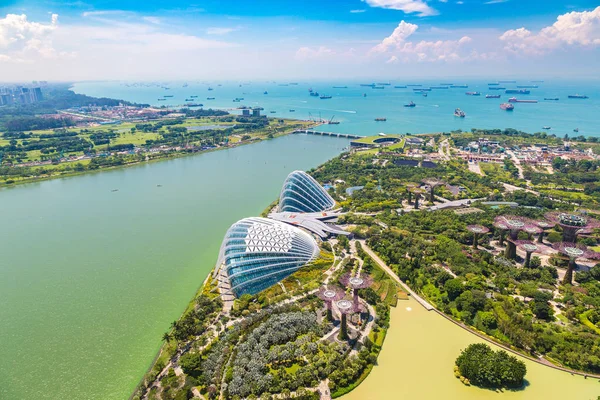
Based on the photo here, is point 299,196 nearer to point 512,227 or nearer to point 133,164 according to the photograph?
point 512,227

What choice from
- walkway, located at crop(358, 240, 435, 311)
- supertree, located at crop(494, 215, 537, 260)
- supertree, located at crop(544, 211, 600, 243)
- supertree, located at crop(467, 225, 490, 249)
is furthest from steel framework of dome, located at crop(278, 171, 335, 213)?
supertree, located at crop(544, 211, 600, 243)

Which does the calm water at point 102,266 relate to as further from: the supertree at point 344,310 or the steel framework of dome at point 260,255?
the supertree at point 344,310

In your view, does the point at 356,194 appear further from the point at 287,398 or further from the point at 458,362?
the point at 287,398

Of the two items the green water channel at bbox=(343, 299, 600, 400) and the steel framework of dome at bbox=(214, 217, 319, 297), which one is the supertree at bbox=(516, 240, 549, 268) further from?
the steel framework of dome at bbox=(214, 217, 319, 297)

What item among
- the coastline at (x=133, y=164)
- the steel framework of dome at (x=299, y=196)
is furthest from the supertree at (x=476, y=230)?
the coastline at (x=133, y=164)

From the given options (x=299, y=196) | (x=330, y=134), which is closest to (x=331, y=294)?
(x=299, y=196)

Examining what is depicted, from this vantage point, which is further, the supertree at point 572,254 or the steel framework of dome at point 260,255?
the steel framework of dome at point 260,255

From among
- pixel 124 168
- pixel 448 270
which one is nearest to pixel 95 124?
pixel 124 168
